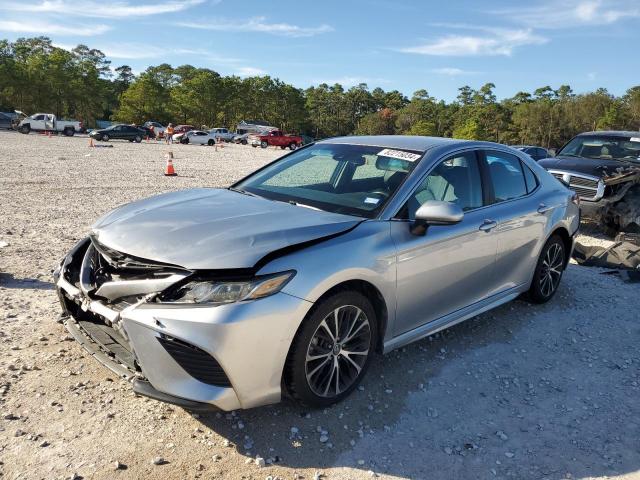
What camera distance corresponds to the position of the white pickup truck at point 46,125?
42219mm

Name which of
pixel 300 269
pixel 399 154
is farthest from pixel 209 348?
pixel 399 154

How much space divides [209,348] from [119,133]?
43.4 m

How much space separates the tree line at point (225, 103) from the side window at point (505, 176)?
6998 centimetres

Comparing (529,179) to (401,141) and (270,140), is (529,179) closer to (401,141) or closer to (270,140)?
(401,141)

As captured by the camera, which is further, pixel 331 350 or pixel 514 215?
pixel 514 215

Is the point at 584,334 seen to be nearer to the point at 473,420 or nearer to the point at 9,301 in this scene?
the point at 473,420

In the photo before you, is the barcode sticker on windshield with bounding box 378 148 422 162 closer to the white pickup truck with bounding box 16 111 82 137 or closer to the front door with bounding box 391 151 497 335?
the front door with bounding box 391 151 497 335

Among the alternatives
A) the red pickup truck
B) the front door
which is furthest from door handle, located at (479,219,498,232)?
the red pickup truck

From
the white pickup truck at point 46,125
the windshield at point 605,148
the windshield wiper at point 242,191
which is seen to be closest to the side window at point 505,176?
the windshield wiper at point 242,191

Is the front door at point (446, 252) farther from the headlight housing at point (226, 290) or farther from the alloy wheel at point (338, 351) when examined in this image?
the headlight housing at point (226, 290)

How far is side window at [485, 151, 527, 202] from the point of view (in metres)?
4.60

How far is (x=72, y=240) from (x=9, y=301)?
2.47 meters

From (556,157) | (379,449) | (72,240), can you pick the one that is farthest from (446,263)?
(556,157)

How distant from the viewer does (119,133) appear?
42.2 metres
